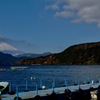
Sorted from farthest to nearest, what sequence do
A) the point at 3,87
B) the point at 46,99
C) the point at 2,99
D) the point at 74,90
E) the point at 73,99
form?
1. the point at 3,87
2. the point at 74,90
3. the point at 73,99
4. the point at 46,99
5. the point at 2,99

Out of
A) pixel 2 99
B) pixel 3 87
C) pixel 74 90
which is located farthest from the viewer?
pixel 3 87

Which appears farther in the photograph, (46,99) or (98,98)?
(98,98)

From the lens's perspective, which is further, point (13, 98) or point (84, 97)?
point (84, 97)

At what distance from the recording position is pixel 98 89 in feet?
164

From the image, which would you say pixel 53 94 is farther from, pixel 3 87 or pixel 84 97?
pixel 3 87

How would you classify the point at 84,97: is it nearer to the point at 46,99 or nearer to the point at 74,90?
the point at 74,90

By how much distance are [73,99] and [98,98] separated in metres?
4.45

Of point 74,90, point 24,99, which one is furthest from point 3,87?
point 24,99

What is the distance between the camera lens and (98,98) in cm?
4703

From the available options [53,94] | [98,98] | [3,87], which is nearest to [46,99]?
[53,94]

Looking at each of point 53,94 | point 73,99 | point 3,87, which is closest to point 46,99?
point 53,94

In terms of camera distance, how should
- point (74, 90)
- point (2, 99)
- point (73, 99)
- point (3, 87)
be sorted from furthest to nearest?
1. point (3, 87)
2. point (74, 90)
3. point (73, 99)
4. point (2, 99)

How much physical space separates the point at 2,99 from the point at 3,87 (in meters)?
16.3

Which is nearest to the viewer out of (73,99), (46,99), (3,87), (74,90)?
(46,99)
